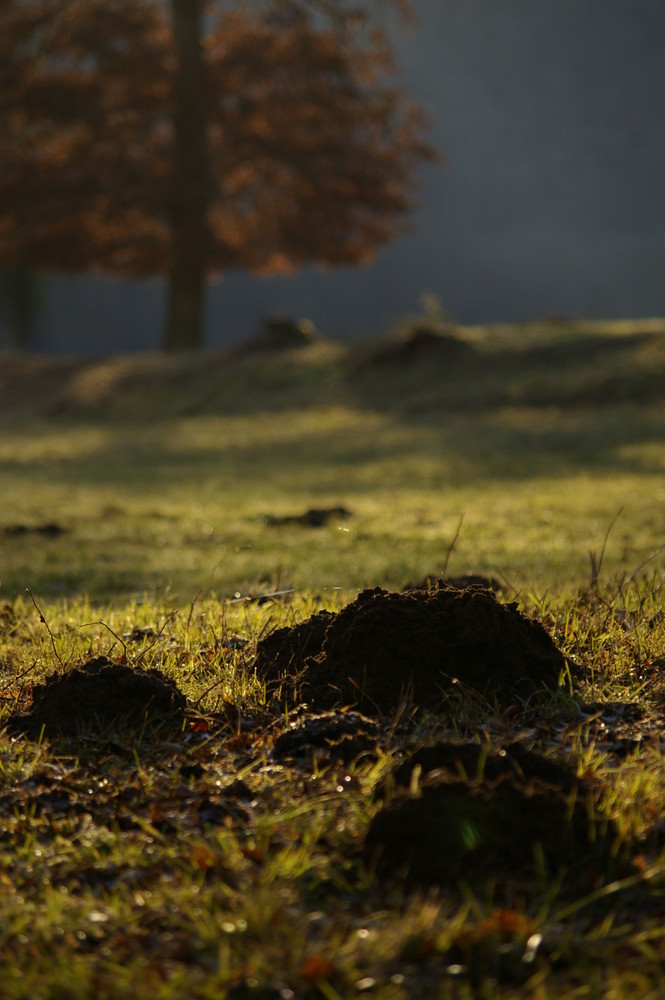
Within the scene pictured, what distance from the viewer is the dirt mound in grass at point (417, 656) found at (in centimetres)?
428

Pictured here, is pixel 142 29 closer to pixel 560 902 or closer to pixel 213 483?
pixel 213 483

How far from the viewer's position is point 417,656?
442cm

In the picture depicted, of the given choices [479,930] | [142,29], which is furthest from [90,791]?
[142,29]

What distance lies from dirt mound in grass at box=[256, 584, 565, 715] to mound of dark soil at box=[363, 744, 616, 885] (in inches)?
39.0

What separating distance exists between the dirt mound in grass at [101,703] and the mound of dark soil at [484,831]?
1246 mm

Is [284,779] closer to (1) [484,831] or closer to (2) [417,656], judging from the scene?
(1) [484,831]

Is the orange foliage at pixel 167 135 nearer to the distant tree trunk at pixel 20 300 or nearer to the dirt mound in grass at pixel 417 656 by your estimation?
the distant tree trunk at pixel 20 300

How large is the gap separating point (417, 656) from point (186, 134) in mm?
30925

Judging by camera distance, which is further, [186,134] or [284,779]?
[186,134]

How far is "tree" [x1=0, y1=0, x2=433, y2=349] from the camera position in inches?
1264

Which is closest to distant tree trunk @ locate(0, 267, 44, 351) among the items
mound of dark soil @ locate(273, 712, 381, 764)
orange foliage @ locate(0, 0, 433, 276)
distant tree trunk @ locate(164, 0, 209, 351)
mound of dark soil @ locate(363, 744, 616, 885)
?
orange foliage @ locate(0, 0, 433, 276)

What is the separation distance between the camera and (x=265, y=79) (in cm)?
3312

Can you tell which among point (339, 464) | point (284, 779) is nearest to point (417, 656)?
point (284, 779)

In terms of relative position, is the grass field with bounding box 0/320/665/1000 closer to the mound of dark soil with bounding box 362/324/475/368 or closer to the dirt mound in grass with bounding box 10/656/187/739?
the dirt mound in grass with bounding box 10/656/187/739
